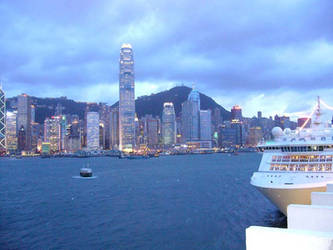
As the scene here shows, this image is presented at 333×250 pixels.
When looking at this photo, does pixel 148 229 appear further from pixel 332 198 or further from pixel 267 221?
pixel 332 198

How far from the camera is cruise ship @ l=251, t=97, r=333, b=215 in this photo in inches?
1082

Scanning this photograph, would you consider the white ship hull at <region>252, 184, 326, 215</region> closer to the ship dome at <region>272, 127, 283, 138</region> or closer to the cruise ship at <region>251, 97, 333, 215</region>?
the cruise ship at <region>251, 97, 333, 215</region>

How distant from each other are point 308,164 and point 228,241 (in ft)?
34.7

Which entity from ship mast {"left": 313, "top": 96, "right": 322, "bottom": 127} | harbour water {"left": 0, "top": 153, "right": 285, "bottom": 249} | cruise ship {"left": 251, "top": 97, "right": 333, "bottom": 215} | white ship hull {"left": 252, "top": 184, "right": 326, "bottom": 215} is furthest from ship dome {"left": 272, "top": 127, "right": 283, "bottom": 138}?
harbour water {"left": 0, "top": 153, "right": 285, "bottom": 249}

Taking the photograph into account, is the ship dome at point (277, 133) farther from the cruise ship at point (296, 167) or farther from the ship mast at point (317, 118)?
the ship mast at point (317, 118)

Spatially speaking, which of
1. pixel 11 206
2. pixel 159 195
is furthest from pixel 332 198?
pixel 11 206

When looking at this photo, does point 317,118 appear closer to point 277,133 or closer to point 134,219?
point 277,133

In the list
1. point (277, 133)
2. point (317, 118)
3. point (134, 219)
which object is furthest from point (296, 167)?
point (134, 219)

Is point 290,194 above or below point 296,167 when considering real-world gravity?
below

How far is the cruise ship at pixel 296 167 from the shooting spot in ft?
90.2

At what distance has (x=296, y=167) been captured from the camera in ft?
98.6

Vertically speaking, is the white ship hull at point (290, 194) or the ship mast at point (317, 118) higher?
the ship mast at point (317, 118)

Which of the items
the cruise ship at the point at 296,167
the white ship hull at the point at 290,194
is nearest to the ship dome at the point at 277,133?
the cruise ship at the point at 296,167

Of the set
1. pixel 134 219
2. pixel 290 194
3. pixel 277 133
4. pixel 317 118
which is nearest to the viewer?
pixel 290 194
